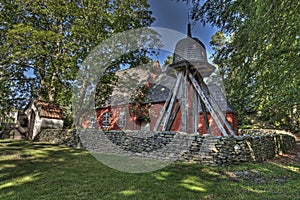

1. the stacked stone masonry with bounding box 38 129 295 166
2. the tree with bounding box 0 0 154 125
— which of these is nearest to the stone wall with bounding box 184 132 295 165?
the stacked stone masonry with bounding box 38 129 295 166

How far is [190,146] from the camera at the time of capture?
25.4 ft

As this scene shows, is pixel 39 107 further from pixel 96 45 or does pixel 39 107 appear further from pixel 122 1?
pixel 122 1

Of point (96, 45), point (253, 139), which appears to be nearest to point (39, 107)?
point (96, 45)

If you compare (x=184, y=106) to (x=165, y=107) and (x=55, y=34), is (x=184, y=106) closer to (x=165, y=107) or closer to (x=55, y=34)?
(x=165, y=107)

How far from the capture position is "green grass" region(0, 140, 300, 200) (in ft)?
12.4

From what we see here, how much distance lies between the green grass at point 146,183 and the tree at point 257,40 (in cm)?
217

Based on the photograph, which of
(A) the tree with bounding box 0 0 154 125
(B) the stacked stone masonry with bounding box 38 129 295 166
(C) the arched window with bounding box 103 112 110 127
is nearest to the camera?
(B) the stacked stone masonry with bounding box 38 129 295 166

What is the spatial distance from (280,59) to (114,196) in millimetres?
4293

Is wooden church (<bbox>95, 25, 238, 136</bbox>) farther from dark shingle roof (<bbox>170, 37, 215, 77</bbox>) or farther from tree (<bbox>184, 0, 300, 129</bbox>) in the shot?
tree (<bbox>184, 0, 300, 129</bbox>)

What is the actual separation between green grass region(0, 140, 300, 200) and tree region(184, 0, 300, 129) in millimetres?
2174

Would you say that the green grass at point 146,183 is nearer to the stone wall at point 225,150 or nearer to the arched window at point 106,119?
the stone wall at point 225,150

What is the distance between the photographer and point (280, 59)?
4098mm

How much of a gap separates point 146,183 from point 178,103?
5355 millimetres

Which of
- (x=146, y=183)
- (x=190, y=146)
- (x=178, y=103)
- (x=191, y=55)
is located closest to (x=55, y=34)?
(x=191, y=55)
